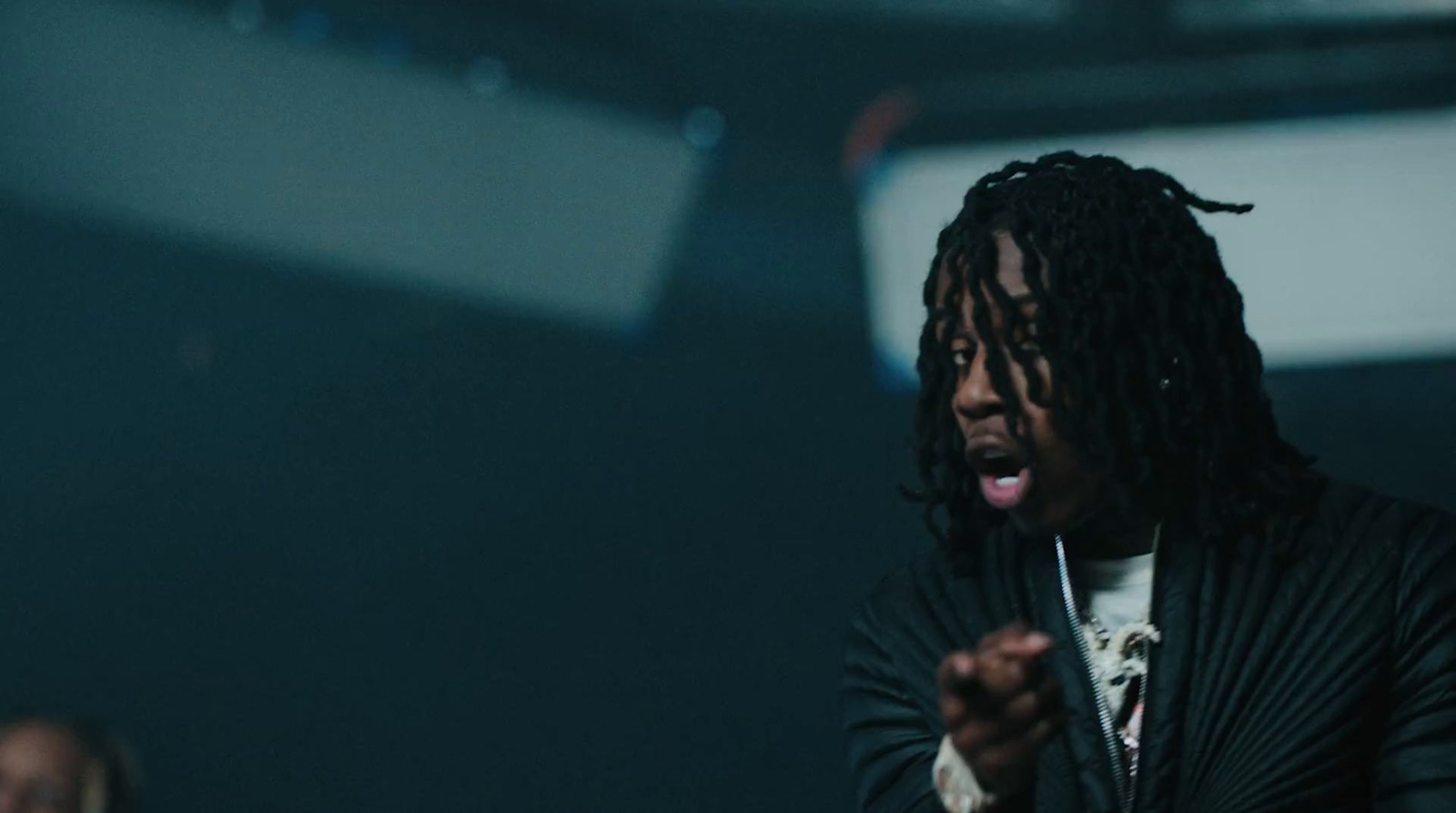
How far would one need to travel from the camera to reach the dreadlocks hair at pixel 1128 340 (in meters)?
1.61

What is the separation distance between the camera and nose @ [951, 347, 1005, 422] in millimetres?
1605

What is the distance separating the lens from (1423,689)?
155cm

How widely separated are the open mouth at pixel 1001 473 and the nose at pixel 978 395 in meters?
0.03

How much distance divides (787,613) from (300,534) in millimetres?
671

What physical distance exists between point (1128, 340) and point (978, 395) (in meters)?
0.15

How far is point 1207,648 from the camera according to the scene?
62.7 inches

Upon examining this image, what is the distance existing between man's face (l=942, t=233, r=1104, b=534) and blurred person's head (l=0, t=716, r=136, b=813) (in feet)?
3.89

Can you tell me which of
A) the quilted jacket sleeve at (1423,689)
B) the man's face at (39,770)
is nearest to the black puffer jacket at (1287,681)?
the quilted jacket sleeve at (1423,689)

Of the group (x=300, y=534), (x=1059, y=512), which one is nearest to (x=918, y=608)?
(x=1059, y=512)

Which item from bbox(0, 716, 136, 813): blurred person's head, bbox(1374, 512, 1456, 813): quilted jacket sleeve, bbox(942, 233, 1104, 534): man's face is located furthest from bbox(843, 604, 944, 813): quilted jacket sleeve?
bbox(0, 716, 136, 813): blurred person's head

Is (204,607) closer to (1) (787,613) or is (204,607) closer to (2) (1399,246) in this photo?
(1) (787,613)

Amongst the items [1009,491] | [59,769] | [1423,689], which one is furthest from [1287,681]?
[59,769]

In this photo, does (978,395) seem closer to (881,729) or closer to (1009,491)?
(1009,491)

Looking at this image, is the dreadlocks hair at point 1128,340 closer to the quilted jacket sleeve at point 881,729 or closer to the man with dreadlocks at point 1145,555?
the man with dreadlocks at point 1145,555
